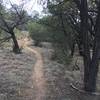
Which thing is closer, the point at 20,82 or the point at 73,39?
the point at 20,82

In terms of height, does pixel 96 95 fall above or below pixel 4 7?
below

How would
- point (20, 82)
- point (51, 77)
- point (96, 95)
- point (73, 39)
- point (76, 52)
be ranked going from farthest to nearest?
point (76, 52), point (73, 39), point (51, 77), point (20, 82), point (96, 95)

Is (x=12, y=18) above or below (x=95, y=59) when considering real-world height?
above

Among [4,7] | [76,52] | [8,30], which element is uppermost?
[4,7]

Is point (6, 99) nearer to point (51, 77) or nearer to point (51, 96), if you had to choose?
point (51, 96)

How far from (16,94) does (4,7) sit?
2006cm

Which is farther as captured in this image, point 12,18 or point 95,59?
point 12,18

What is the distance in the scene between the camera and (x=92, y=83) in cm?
1129

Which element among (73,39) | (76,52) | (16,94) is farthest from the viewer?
(76,52)

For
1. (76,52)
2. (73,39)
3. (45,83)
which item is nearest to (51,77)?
(45,83)

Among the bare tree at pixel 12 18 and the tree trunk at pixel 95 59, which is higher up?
the bare tree at pixel 12 18

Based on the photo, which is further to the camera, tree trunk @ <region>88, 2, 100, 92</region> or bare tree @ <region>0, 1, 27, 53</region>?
bare tree @ <region>0, 1, 27, 53</region>

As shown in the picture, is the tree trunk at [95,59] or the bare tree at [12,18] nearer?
the tree trunk at [95,59]

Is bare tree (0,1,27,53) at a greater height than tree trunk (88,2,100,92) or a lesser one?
greater
